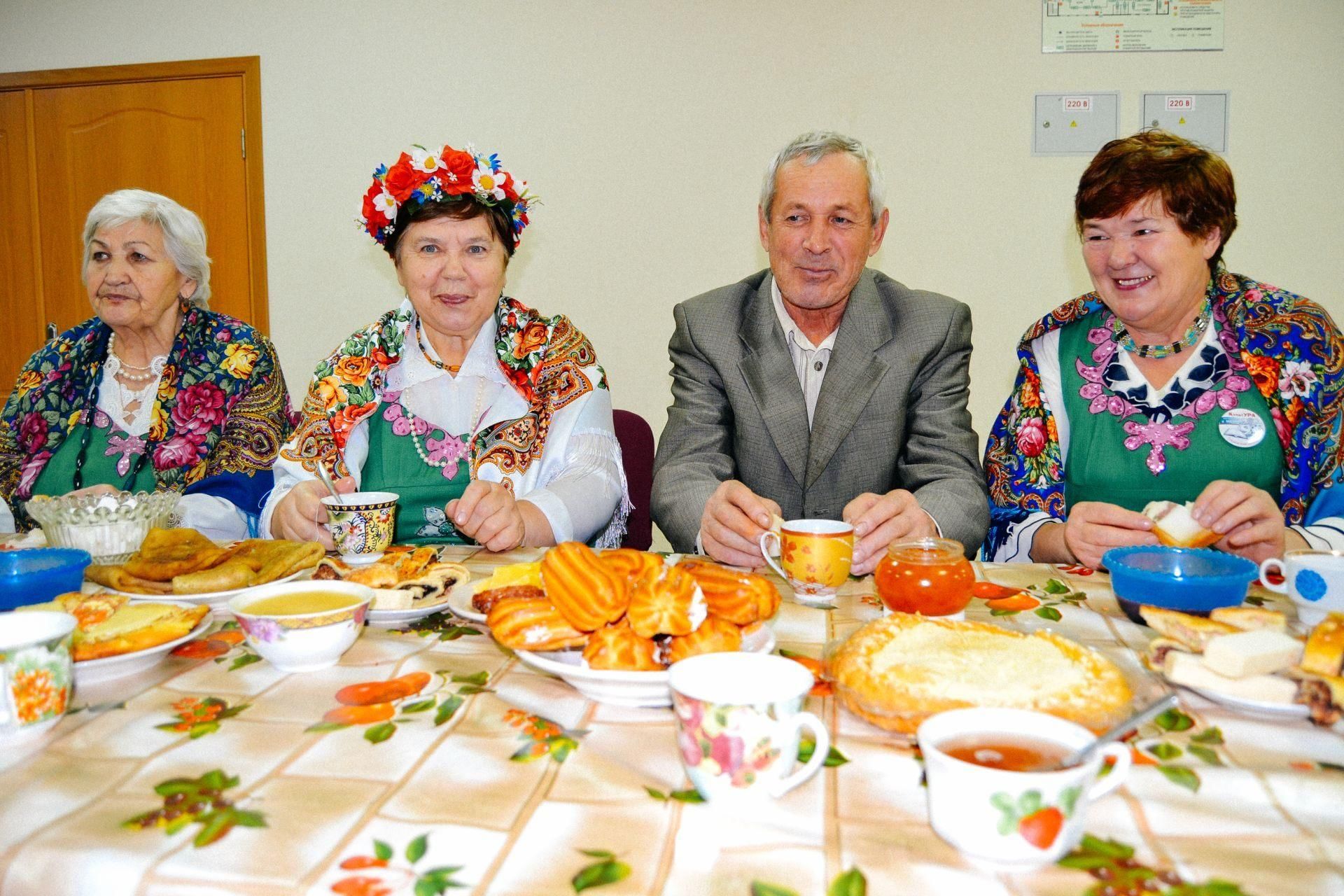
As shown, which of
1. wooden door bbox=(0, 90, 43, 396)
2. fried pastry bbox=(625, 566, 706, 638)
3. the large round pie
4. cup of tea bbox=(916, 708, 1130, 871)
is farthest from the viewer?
wooden door bbox=(0, 90, 43, 396)

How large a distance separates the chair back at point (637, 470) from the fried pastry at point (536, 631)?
1.29m

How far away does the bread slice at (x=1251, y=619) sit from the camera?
1003 millimetres

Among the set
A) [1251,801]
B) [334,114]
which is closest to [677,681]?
[1251,801]

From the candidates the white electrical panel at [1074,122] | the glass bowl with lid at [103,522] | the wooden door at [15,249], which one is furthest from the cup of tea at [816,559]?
the wooden door at [15,249]

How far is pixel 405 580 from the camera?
1258 millimetres

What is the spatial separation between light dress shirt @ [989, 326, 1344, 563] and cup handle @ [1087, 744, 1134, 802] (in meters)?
1.07

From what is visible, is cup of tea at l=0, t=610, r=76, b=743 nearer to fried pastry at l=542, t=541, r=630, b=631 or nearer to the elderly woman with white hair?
fried pastry at l=542, t=541, r=630, b=631

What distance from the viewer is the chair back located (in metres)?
2.32

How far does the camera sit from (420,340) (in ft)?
7.05

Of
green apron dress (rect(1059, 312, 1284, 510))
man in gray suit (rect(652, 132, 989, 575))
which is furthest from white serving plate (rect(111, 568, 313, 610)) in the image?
green apron dress (rect(1059, 312, 1284, 510))

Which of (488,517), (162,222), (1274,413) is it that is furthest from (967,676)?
(162,222)

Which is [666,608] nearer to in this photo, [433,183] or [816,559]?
[816,559]

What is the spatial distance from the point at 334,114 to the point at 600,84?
1.17 meters

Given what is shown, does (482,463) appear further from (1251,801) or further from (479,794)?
(1251,801)
